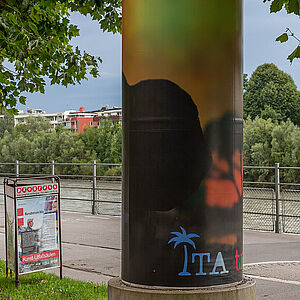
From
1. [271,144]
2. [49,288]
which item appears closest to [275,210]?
[49,288]

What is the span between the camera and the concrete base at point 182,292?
2.68 meters

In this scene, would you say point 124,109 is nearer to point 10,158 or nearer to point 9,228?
point 9,228

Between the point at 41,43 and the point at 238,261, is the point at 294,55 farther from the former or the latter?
the point at 41,43

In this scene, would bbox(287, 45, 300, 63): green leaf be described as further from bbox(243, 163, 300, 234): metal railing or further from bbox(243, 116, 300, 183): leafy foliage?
bbox(243, 116, 300, 183): leafy foliage

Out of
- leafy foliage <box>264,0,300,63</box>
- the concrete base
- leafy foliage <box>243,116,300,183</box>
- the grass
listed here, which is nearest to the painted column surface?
the concrete base

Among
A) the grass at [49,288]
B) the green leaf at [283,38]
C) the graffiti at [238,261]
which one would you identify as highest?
the green leaf at [283,38]

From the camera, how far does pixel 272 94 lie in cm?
6156

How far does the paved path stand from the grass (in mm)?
539

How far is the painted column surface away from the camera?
8.93 feet

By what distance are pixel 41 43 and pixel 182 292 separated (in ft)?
21.9

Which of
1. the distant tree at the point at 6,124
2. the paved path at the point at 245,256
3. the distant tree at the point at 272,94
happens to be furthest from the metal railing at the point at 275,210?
the distant tree at the point at 6,124

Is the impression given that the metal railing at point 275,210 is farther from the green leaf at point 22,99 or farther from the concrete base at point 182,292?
the concrete base at point 182,292

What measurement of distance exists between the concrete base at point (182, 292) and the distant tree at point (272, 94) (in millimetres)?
57750

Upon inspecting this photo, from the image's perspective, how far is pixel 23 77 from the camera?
9.96 metres
